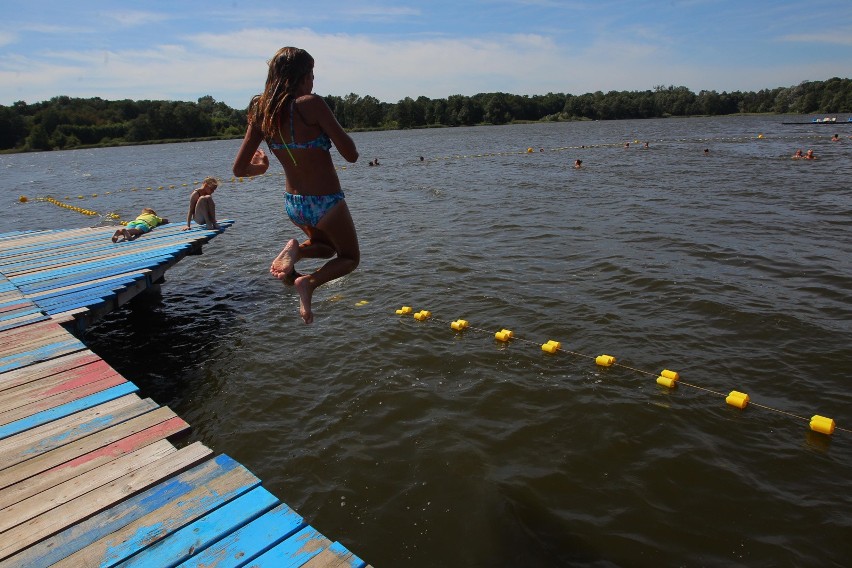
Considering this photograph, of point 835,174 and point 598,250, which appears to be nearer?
point 598,250

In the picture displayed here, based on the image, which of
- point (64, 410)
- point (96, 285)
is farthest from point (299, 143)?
point (96, 285)

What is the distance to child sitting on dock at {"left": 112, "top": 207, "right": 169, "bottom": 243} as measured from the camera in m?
13.1

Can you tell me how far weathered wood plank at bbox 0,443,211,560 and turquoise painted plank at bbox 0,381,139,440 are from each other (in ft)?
4.92

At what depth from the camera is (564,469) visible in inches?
247

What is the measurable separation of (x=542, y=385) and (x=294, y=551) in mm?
5288

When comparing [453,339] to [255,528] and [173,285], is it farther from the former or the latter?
[173,285]

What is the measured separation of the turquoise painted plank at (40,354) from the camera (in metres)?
6.23

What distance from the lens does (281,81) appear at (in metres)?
4.17

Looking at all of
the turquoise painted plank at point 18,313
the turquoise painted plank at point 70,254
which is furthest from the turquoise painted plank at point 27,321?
the turquoise painted plank at point 70,254

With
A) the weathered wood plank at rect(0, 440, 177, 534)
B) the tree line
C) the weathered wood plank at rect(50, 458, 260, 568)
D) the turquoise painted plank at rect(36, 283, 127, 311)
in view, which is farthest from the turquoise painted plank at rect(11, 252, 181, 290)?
the tree line

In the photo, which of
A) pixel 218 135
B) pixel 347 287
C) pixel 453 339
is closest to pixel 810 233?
pixel 453 339

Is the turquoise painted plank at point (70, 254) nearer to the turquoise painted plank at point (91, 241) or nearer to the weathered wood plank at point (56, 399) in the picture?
the turquoise painted plank at point (91, 241)

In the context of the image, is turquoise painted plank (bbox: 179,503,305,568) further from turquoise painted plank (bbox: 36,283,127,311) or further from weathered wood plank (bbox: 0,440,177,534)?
turquoise painted plank (bbox: 36,283,127,311)

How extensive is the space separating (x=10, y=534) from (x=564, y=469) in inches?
205
